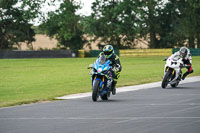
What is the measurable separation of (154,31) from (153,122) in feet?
231

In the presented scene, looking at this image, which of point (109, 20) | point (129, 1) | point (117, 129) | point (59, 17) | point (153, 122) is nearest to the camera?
point (117, 129)

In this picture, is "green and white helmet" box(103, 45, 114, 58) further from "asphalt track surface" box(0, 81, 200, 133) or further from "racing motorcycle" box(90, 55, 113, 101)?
"asphalt track surface" box(0, 81, 200, 133)

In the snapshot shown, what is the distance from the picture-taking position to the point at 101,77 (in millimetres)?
15492

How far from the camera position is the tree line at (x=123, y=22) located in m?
72.1

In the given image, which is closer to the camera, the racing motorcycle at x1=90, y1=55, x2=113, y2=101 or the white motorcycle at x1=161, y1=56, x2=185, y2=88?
the racing motorcycle at x1=90, y1=55, x2=113, y2=101

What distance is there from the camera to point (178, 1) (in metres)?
77.1

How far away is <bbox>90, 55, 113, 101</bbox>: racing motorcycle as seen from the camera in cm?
1532

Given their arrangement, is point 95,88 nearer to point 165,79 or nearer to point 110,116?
point 110,116

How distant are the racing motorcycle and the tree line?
1995 inches

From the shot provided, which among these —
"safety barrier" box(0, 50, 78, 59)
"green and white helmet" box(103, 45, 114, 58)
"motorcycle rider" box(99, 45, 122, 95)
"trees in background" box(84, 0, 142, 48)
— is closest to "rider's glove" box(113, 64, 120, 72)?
"motorcycle rider" box(99, 45, 122, 95)

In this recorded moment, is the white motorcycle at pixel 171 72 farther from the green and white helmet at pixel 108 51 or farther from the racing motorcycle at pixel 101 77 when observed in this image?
the racing motorcycle at pixel 101 77

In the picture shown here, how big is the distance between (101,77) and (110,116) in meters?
3.86

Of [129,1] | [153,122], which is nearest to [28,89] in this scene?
[153,122]

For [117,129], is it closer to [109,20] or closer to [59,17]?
[59,17]
